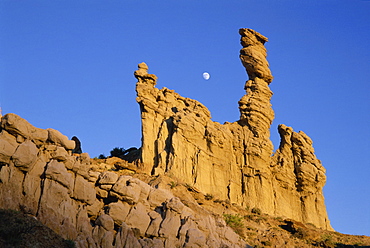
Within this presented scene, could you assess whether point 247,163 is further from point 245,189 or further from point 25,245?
point 25,245

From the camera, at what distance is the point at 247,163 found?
7450 cm

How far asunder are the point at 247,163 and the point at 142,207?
2184 centimetres

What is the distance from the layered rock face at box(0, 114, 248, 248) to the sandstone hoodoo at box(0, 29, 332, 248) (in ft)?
0.24

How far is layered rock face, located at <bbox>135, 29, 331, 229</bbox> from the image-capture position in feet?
234

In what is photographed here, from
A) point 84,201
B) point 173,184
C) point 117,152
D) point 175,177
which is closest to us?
point 84,201

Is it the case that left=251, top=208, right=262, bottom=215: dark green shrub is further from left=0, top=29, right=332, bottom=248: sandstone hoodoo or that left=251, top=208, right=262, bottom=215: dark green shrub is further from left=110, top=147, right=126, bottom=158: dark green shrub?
left=110, top=147, right=126, bottom=158: dark green shrub

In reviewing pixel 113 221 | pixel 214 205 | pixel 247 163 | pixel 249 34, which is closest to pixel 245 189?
pixel 247 163

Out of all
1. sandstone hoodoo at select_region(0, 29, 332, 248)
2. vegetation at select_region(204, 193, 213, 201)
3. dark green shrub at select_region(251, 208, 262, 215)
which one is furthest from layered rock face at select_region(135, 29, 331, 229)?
vegetation at select_region(204, 193, 213, 201)

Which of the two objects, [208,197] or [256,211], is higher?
[256,211]

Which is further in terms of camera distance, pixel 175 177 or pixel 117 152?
pixel 117 152

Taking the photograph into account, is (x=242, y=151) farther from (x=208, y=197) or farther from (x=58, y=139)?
(x=58, y=139)

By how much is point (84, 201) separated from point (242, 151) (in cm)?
2519

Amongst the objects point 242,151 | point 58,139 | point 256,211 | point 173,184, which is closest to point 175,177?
point 173,184

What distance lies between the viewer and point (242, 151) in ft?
245
